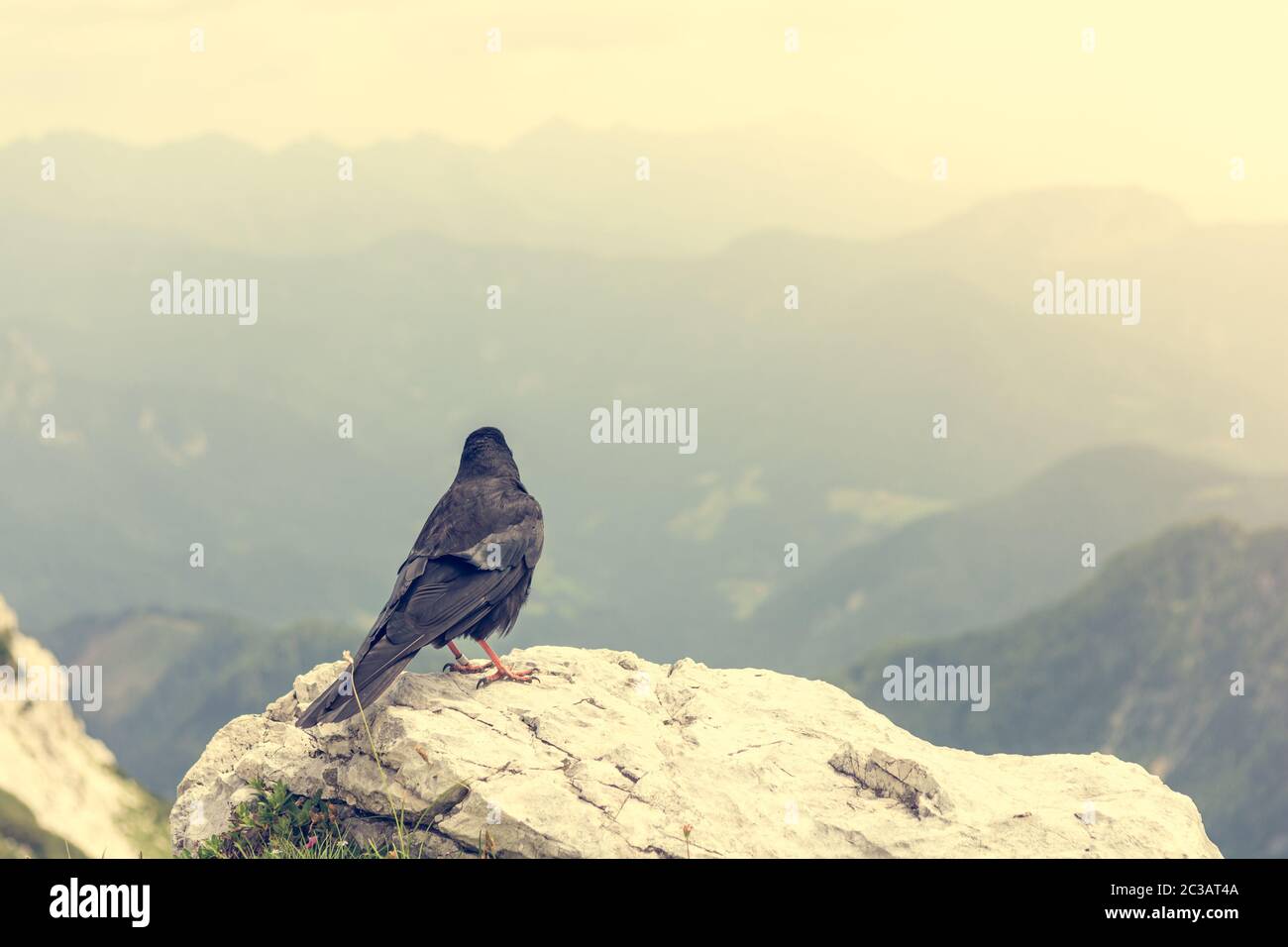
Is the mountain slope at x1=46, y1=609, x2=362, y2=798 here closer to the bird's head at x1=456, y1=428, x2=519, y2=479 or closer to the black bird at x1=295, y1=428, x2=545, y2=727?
the bird's head at x1=456, y1=428, x2=519, y2=479

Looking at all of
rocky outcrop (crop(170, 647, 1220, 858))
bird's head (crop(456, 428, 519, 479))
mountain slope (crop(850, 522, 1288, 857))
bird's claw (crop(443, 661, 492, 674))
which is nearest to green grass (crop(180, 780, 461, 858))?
rocky outcrop (crop(170, 647, 1220, 858))

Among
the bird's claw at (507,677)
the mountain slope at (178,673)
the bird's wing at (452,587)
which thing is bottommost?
the mountain slope at (178,673)

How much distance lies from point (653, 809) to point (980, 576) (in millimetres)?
148960

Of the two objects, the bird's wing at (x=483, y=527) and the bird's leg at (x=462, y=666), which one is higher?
the bird's wing at (x=483, y=527)

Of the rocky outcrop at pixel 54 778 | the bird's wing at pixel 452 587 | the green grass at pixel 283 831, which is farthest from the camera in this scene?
the rocky outcrop at pixel 54 778

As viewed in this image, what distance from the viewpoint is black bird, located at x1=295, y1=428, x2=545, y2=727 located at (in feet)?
35.2

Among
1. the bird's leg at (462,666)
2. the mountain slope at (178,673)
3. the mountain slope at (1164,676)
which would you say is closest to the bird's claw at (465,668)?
the bird's leg at (462,666)

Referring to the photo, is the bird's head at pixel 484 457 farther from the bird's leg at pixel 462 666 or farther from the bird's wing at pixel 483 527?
the bird's leg at pixel 462 666

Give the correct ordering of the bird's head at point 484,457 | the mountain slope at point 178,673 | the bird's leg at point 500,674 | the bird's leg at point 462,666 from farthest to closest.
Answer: the mountain slope at point 178,673 < the bird's head at point 484,457 < the bird's leg at point 462,666 < the bird's leg at point 500,674

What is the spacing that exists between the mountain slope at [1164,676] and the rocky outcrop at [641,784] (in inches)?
2024

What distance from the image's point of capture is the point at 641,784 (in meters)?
10.8

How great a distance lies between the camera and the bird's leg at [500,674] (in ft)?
40.3

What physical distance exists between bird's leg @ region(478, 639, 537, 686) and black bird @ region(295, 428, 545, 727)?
11 mm
